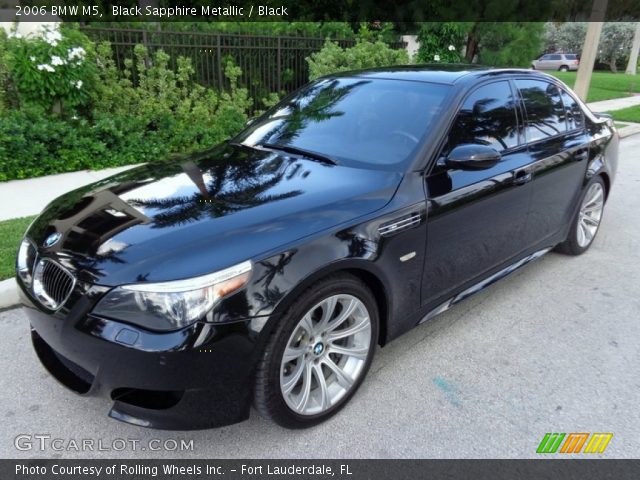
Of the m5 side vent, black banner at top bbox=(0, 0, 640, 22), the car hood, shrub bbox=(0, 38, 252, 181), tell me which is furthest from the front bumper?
black banner at top bbox=(0, 0, 640, 22)

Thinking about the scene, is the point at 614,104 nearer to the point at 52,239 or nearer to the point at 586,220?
the point at 586,220

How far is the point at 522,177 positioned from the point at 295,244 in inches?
78.2

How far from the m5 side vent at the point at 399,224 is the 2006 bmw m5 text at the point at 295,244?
0.01 metres

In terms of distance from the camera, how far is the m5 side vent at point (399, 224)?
2670mm

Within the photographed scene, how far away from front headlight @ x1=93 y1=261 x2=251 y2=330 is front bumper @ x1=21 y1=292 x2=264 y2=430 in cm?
4

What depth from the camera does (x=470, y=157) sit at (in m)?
2.93

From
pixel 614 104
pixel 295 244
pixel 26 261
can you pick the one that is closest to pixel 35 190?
pixel 26 261

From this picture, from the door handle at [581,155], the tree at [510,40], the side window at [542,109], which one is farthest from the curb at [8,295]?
the tree at [510,40]

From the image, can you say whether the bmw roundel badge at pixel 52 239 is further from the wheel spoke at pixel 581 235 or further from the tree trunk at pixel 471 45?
the tree trunk at pixel 471 45

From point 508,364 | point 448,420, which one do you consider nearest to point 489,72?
point 508,364

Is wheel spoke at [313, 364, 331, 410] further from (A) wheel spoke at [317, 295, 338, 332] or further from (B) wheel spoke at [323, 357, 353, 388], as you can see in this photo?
(A) wheel spoke at [317, 295, 338, 332]

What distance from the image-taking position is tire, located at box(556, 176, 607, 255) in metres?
4.60

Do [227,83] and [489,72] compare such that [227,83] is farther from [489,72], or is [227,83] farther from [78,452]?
[78,452]
